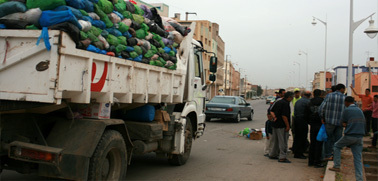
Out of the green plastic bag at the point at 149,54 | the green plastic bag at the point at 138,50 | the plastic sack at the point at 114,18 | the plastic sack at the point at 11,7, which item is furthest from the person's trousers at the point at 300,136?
the plastic sack at the point at 11,7

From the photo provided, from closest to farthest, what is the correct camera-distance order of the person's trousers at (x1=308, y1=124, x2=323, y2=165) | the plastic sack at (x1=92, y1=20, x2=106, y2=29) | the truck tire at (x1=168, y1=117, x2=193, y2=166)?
the plastic sack at (x1=92, y1=20, x2=106, y2=29)
the truck tire at (x1=168, y1=117, x2=193, y2=166)
the person's trousers at (x1=308, y1=124, x2=323, y2=165)

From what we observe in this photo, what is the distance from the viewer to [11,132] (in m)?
4.06

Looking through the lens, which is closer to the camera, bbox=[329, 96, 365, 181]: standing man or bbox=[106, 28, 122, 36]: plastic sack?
bbox=[106, 28, 122, 36]: plastic sack

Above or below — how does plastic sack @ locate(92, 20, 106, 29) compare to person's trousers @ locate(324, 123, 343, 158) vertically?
above

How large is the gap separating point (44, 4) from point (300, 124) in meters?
6.86

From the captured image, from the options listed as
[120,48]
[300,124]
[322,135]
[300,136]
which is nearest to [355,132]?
[322,135]

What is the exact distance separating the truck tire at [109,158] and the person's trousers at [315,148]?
4.88 metres

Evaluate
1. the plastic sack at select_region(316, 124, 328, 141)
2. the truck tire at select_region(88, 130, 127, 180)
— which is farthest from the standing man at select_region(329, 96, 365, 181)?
the truck tire at select_region(88, 130, 127, 180)

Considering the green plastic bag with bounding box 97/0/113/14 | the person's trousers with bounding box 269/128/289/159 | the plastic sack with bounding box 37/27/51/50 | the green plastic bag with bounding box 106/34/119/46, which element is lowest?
the person's trousers with bounding box 269/128/289/159

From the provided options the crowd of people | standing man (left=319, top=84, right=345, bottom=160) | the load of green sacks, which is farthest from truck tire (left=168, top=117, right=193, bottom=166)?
standing man (left=319, top=84, right=345, bottom=160)

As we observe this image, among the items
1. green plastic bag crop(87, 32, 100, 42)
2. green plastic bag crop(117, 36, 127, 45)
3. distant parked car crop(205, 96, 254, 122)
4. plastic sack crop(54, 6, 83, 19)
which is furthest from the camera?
distant parked car crop(205, 96, 254, 122)

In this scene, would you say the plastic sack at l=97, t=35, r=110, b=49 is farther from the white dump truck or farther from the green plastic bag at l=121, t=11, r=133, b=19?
the green plastic bag at l=121, t=11, r=133, b=19

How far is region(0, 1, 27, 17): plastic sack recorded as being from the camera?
13.1 ft

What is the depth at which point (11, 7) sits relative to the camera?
402 cm
